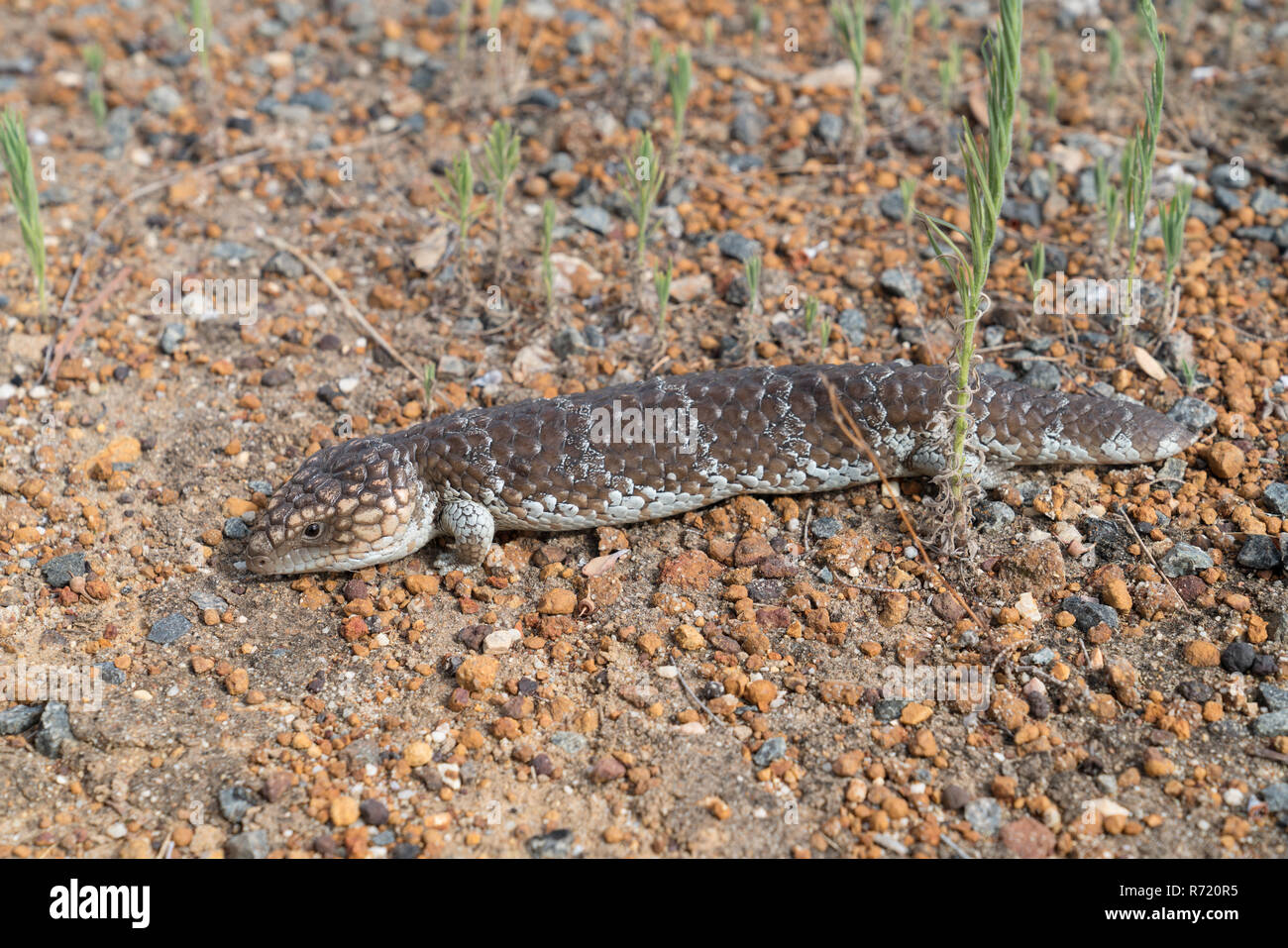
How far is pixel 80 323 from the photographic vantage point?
6.03 m

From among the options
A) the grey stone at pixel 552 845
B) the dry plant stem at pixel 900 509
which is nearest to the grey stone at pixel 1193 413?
the dry plant stem at pixel 900 509

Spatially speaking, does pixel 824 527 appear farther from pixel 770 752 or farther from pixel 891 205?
pixel 891 205

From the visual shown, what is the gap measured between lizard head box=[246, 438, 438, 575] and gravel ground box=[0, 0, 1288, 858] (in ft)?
0.54

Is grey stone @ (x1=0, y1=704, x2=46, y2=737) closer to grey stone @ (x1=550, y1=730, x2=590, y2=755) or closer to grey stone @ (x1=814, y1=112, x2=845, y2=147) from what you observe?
grey stone @ (x1=550, y1=730, x2=590, y2=755)

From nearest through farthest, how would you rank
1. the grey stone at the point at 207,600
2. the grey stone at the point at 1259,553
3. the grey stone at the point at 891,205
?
the grey stone at the point at 1259,553 → the grey stone at the point at 207,600 → the grey stone at the point at 891,205

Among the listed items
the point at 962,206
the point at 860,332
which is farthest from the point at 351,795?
the point at 962,206

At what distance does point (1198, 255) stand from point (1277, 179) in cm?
85

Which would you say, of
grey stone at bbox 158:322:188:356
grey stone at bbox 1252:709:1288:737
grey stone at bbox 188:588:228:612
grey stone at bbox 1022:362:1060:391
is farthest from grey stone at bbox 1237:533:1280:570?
grey stone at bbox 158:322:188:356

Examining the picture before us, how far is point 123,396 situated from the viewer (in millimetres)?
5727

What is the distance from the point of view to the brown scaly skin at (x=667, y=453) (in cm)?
487

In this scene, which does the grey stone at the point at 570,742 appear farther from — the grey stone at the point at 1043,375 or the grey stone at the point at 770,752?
the grey stone at the point at 1043,375

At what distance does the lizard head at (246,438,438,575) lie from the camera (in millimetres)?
4762

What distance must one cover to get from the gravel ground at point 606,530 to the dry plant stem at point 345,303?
0.06m

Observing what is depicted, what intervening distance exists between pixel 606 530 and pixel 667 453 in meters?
0.45
